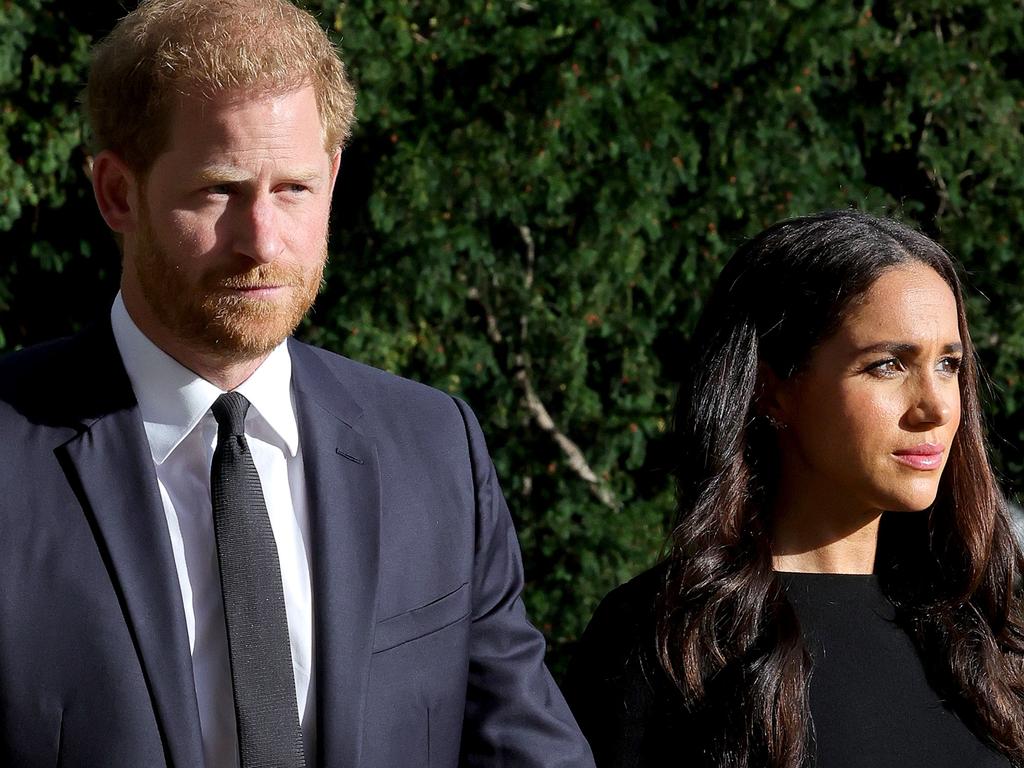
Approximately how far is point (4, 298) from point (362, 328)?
1.37 metres

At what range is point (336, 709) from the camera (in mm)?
2023

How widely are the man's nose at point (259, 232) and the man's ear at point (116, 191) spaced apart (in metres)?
0.19

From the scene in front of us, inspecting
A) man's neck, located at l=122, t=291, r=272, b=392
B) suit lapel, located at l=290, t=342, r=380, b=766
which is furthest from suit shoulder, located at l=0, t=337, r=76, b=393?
suit lapel, located at l=290, t=342, r=380, b=766

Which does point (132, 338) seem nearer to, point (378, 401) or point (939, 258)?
point (378, 401)

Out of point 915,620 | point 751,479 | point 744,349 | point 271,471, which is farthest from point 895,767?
point 271,471

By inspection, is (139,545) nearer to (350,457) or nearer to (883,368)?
(350,457)

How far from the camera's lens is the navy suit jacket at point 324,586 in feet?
6.19

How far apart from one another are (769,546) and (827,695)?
30 cm

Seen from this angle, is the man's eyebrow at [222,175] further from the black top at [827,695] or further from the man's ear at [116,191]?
the black top at [827,695]

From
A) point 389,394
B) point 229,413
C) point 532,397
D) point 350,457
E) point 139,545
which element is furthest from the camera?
point 532,397

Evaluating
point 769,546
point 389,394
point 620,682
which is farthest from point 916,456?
point 389,394

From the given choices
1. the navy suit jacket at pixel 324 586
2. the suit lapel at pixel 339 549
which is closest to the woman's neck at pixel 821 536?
the navy suit jacket at pixel 324 586

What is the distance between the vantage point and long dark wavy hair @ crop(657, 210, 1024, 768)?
2535 mm

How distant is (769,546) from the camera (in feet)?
8.82
